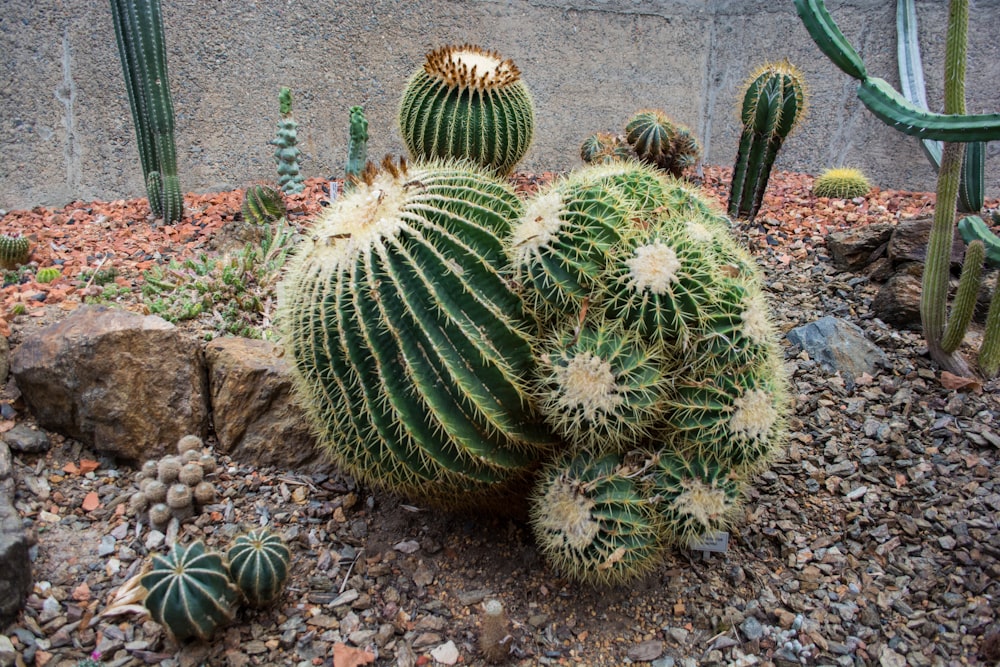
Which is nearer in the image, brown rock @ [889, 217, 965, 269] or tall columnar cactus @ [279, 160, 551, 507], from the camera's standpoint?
tall columnar cactus @ [279, 160, 551, 507]

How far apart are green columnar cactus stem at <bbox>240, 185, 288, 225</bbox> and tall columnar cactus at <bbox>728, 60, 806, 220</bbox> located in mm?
2793

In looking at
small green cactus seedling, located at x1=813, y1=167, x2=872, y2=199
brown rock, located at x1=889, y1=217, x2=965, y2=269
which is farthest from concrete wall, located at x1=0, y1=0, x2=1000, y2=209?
brown rock, located at x1=889, y1=217, x2=965, y2=269

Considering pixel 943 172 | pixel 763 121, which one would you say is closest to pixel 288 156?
pixel 763 121

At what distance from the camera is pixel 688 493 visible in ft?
7.39

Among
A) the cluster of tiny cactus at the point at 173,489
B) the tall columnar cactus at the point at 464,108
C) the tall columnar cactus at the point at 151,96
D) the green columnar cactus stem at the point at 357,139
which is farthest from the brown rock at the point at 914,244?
the tall columnar cactus at the point at 151,96

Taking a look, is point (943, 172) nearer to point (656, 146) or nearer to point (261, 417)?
point (656, 146)

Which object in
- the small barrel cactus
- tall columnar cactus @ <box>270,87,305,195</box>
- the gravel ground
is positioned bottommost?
the gravel ground

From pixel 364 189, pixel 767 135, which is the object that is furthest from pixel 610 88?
pixel 364 189

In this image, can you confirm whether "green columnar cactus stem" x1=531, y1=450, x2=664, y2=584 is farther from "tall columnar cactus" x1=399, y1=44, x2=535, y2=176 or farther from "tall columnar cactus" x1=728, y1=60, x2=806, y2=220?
"tall columnar cactus" x1=728, y1=60, x2=806, y2=220

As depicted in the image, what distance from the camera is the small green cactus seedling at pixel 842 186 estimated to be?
5.24 metres

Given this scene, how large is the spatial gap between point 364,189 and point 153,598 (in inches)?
53.2

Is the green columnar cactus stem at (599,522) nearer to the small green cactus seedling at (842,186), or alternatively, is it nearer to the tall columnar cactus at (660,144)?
the tall columnar cactus at (660,144)

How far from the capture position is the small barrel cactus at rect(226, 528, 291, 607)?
2.26m

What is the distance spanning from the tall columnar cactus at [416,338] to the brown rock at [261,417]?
61cm
